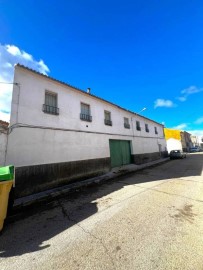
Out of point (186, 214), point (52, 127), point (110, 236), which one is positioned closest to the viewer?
point (110, 236)

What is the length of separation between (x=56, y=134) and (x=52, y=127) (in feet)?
1.45

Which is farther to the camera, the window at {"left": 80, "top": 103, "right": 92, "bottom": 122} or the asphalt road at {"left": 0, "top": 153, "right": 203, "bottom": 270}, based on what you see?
the window at {"left": 80, "top": 103, "right": 92, "bottom": 122}

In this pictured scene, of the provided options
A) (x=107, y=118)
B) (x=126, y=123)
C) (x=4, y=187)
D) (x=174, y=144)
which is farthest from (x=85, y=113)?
(x=174, y=144)

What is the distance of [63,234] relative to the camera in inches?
131

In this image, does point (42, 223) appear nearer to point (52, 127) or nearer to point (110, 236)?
point (110, 236)

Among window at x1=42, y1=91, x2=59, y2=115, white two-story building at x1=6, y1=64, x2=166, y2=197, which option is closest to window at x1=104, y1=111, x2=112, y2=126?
white two-story building at x1=6, y1=64, x2=166, y2=197

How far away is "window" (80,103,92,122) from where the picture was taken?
993 cm

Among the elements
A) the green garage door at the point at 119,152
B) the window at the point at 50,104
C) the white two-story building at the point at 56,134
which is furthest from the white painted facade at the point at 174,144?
the window at the point at 50,104

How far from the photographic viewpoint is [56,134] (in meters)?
8.04

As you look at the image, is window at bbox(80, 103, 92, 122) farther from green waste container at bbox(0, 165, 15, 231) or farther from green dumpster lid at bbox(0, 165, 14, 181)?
green waste container at bbox(0, 165, 15, 231)

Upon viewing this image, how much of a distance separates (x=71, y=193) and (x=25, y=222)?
105 inches

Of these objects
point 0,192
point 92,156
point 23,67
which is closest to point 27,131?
point 23,67

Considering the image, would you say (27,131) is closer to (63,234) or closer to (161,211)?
(63,234)

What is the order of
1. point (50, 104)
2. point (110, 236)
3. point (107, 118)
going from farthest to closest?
point (107, 118), point (50, 104), point (110, 236)
